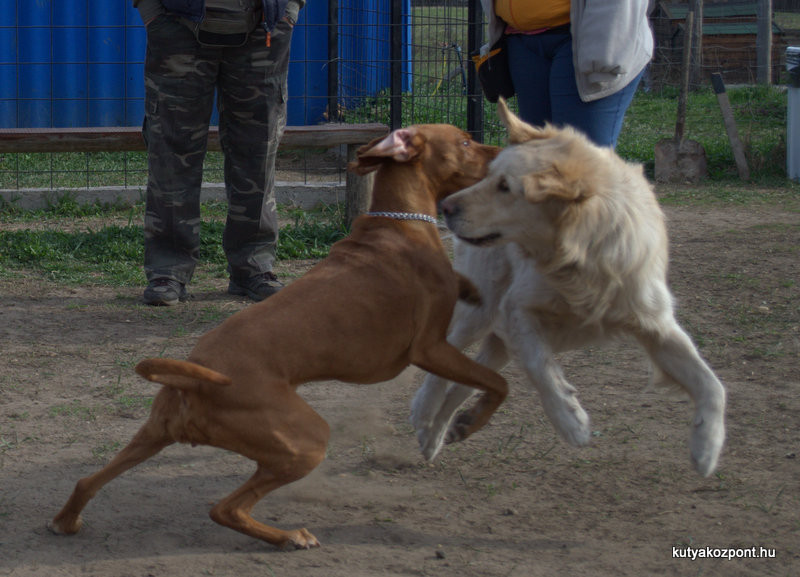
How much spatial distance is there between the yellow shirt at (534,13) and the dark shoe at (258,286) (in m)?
2.17

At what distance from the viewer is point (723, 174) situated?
9.65m

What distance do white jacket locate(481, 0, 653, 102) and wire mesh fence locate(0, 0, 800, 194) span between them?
4.30 m

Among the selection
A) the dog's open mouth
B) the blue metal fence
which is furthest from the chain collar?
the blue metal fence

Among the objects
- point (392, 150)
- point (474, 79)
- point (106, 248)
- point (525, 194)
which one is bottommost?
point (106, 248)

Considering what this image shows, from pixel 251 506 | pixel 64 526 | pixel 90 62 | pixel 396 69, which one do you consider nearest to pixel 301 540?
pixel 251 506

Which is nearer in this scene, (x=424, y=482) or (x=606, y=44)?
(x=424, y=482)

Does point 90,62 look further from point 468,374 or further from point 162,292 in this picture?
point 468,374

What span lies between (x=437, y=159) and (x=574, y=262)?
73 centimetres

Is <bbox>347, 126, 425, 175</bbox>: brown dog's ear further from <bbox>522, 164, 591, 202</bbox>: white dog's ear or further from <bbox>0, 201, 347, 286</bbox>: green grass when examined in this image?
<bbox>0, 201, 347, 286</bbox>: green grass

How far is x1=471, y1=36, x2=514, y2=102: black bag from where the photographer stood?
4.46 metres

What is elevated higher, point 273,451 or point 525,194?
point 525,194

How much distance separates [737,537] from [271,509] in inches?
58.4

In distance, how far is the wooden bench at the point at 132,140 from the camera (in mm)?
6586

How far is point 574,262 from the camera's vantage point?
300cm
